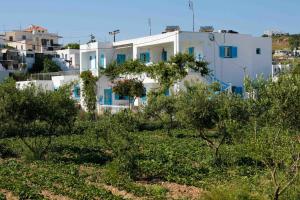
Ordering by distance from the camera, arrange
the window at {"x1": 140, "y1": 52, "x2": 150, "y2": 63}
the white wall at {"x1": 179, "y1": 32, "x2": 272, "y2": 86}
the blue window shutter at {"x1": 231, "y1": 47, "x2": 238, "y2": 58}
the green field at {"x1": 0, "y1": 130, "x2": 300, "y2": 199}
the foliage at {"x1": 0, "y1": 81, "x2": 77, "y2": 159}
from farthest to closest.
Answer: the window at {"x1": 140, "y1": 52, "x2": 150, "y2": 63}
the blue window shutter at {"x1": 231, "y1": 47, "x2": 238, "y2": 58}
the white wall at {"x1": 179, "y1": 32, "x2": 272, "y2": 86}
the foliage at {"x1": 0, "y1": 81, "x2": 77, "y2": 159}
the green field at {"x1": 0, "y1": 130, "x2": 300, "y2": 199}

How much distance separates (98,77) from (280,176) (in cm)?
3852

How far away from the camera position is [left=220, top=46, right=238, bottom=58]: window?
139 ft

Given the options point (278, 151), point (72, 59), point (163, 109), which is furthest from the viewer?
point (72, 59)

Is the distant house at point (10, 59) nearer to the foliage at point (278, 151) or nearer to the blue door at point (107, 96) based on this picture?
the blue door at point (107, 96)

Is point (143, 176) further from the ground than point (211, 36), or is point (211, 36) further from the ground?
point (211, 36)

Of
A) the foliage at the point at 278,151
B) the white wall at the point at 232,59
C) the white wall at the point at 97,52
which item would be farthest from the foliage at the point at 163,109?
the white wall at the point at 97,52

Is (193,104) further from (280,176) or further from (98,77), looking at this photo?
(98,77)

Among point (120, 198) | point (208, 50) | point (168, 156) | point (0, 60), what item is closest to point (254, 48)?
point (208, 50)

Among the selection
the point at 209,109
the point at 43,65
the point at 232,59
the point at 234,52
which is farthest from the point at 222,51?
the point at 43,65

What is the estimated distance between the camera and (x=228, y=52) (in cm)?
4291

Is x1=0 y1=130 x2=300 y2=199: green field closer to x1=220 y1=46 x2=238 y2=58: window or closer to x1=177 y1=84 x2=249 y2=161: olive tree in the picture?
x1=177 y1=84 x2=249 y2=161: olive tree

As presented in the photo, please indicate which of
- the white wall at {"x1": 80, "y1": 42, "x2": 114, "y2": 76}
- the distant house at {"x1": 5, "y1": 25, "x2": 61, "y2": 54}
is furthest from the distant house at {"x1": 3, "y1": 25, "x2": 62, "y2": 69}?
the white wall at {"x1": 80, "y1": 42, "x2": 114, "y2": 76}

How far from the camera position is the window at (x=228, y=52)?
42438mm

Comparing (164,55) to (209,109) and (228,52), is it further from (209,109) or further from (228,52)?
(209,109)
